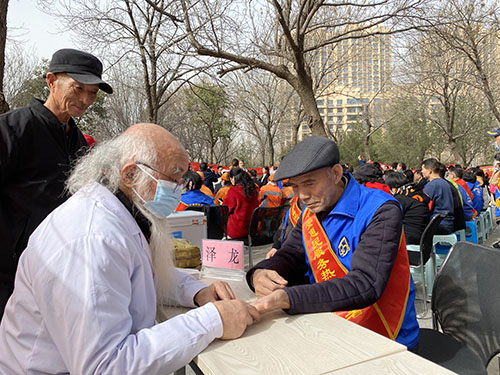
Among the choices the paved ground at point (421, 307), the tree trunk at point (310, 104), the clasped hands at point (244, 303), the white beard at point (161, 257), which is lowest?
the paved ground at point (421, 307)

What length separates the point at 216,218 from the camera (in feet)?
19.4

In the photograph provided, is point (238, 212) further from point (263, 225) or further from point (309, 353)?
point (309, 353)

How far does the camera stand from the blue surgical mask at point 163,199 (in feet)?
5.08

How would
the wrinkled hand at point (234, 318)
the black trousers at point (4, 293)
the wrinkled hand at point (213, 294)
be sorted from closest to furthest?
the wrinkled hand at point (234, 318)
the wrinkled hand at point (213, 294)
the black trousers at point (4, 293)

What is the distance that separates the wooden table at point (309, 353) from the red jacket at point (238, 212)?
4.73 metres

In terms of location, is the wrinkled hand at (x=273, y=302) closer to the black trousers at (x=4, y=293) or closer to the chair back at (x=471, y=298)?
the chair back at (x=471, y=298)

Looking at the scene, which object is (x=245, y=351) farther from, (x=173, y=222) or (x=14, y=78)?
(x=14, y=78)

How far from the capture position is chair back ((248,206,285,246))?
5.75 m

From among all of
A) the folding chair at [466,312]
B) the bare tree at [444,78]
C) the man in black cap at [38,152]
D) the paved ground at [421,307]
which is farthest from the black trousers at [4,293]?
the bare tree at [444,78]

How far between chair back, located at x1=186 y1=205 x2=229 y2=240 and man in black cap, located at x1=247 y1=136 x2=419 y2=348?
366 centimetres

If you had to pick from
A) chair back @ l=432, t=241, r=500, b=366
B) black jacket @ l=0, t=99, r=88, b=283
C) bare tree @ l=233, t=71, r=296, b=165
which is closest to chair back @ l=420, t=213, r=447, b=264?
chair back @ l=432, t=241, r=500, b=366

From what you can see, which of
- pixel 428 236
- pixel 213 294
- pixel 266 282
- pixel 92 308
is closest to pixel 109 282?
pixel 92 308

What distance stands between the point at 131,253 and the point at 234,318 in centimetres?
43

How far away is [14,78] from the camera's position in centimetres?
1936
